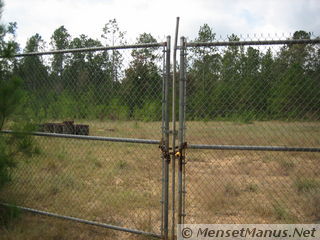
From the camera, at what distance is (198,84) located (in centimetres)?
338

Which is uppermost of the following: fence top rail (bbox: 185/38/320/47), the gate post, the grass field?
fence top rail (bbox: 185/38/320/47)

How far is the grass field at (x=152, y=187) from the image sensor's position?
3.81 meters

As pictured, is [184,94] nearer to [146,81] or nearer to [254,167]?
[146,81]

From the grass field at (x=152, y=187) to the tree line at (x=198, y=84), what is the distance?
193 millimetres

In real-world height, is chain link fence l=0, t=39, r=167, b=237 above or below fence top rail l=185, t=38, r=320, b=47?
below

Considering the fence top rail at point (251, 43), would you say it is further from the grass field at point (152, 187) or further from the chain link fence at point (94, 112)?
the grass field at point (152, 187)

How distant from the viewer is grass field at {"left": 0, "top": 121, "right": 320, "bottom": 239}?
150 inches

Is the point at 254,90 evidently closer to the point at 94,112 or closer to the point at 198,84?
the point at 198,84

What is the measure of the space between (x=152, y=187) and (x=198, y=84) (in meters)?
3.26

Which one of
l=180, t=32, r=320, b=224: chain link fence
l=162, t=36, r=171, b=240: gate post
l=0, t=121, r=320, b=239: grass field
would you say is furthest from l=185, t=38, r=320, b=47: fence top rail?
l=0, t=121, r=320, b=239: grass field

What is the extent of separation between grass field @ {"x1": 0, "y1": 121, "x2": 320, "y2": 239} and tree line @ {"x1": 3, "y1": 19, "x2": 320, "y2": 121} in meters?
0.19

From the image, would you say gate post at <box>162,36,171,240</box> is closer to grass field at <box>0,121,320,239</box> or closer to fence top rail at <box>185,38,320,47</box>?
fence top rail at <box>185,38,320,47</box>

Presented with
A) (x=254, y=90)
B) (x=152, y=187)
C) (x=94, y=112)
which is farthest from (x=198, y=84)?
(x=152, y=187)

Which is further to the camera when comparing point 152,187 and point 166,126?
point 152,187
